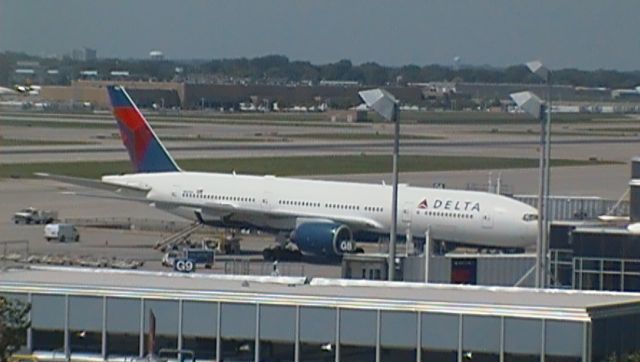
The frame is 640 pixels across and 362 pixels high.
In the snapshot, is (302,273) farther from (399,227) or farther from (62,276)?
(62,276)

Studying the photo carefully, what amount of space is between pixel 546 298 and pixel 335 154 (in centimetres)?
10958

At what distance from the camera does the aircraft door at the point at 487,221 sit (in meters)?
70.7

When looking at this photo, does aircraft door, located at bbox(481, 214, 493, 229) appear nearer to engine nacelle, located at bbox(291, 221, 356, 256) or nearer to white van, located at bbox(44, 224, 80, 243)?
engine nacelle, located at bbox(291, 221, 356, 256)

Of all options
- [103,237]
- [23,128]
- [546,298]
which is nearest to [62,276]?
[546,298]

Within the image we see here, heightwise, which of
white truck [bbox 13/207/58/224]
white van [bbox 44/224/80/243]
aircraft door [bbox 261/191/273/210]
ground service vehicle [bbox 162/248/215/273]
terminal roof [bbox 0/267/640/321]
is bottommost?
ground service vehicle [bbox 162/248/215/273]

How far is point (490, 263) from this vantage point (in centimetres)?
5475

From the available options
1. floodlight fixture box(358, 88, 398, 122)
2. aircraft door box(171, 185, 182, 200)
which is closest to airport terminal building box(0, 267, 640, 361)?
floodlight fixture box(358, 88, 398, 122)

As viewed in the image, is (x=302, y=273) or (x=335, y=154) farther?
(x=335, y=154)

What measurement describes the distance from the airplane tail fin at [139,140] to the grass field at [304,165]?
2621 cm

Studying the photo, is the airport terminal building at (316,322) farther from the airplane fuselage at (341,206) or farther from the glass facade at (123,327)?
the airplane fuselage at (341,206)

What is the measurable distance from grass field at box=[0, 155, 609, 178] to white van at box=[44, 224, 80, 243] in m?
34.7

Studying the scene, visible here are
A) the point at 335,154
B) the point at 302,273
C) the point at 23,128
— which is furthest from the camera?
the point at 23,128

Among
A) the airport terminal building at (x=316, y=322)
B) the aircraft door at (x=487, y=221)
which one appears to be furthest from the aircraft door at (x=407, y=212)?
the airport terminal building at (x=316, y=322)

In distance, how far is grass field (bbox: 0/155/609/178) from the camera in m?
120
